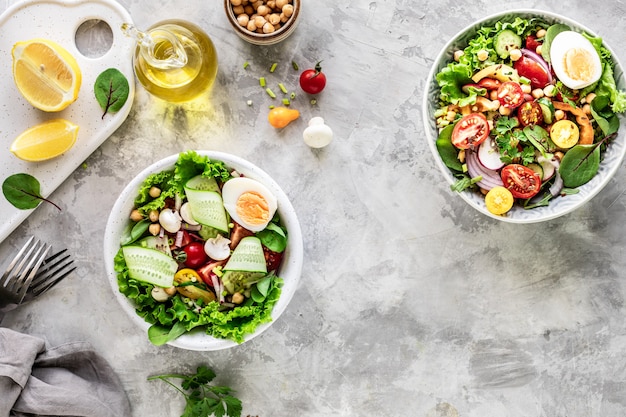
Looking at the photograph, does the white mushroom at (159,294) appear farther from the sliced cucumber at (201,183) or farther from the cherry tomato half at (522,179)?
the cherry tomato half at (522,179)

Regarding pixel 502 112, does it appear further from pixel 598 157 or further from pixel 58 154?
pixel 58 154

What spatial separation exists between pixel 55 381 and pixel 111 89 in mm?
1020

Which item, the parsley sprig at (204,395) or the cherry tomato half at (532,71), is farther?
the parsley sprig at (204,395)

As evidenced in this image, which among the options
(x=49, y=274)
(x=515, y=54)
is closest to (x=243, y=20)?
(x=515, y=54)

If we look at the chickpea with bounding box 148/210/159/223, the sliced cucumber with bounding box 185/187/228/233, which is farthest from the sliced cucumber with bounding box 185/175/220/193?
the chickpea with bounding box 148/210/159/223

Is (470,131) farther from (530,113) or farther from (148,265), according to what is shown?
(148,265)

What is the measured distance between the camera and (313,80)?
2.10 m

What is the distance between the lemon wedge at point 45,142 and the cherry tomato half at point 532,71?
57.9 inches

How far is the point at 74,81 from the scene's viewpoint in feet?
6.82

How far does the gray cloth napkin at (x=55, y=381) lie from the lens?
6.81 ft

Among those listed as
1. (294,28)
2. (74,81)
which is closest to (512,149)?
(294,28)

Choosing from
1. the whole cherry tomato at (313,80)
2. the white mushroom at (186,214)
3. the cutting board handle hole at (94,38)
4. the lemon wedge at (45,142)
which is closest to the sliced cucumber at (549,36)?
the whole cherry tomato at (313,80)

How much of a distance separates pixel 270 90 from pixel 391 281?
0.79 m

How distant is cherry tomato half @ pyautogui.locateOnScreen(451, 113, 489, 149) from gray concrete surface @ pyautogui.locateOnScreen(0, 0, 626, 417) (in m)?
0.27
